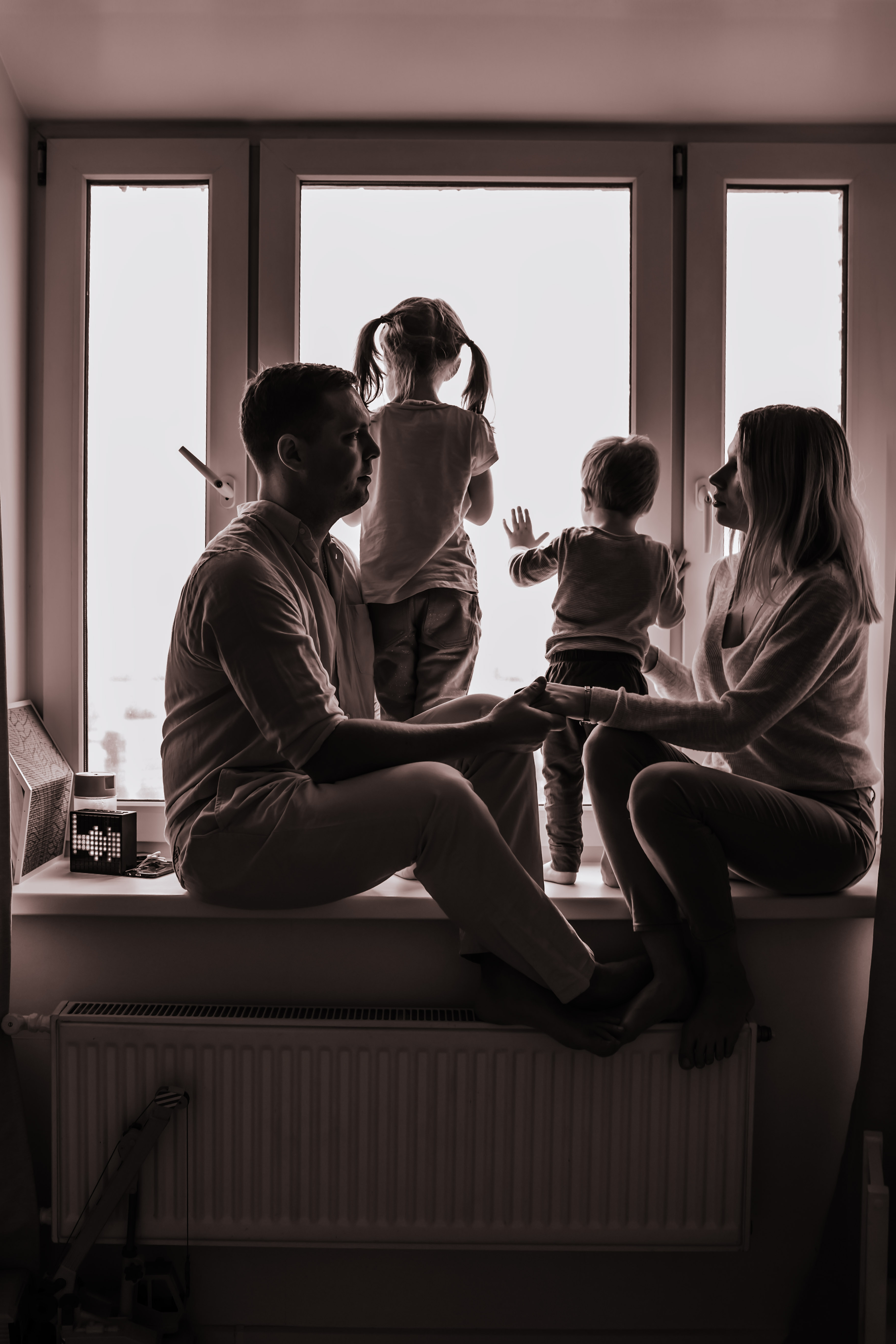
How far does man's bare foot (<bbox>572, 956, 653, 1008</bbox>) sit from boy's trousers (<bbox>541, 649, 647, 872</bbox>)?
25 centimetres

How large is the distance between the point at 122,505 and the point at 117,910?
82 centimetres

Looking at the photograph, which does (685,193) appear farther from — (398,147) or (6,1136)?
(6,1136)

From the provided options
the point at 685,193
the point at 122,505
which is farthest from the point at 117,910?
the point at 685,193

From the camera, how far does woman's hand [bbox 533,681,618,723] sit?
1.54 m

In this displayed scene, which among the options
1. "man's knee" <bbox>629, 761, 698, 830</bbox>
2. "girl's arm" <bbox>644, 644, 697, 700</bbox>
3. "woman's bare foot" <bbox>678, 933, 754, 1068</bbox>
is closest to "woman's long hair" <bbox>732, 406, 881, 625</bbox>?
"girl's arm" <bbox>644, 644, 697, 700</bbox>

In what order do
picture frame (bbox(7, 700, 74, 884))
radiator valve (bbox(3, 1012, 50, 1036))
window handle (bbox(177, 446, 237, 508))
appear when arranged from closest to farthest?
1. radiator valve (bbox(3, 1012, 50, 1036))
2. picture frame (bbox(7, 700, 74, 884))
3. window handle (bbox(177, 446, 237, 508))

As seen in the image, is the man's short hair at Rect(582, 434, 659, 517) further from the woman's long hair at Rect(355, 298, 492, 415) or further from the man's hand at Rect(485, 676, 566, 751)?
the man's hand at Rect(485, 676, 566, 751)

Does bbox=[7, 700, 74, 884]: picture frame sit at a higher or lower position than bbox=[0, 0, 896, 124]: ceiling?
lower

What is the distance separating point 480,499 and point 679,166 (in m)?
0.75

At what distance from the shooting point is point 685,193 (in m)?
1.93

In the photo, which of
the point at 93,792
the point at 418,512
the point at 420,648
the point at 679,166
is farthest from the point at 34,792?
the point at 679,166

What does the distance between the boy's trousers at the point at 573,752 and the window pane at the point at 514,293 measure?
327 mm

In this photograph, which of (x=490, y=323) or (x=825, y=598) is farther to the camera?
(x=490, y=323)

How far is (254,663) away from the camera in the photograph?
141 cm
